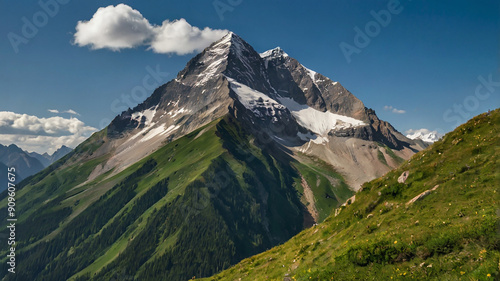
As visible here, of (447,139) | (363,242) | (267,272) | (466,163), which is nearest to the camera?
(363,242)

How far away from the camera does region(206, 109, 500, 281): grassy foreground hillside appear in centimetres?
1695

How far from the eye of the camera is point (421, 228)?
20.7m

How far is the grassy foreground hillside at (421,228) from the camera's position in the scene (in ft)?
55.6

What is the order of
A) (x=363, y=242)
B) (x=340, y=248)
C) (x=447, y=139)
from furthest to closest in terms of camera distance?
(x=447, y=139) < (x=340, y=248) < (x=363, y=242)

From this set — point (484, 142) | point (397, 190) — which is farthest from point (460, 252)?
point (484, 142)

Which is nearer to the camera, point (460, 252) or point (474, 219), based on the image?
point (460, 252)

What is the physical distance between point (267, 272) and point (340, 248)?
8.55 meters

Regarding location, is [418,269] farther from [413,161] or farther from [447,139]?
[447,139]

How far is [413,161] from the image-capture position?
31.7m

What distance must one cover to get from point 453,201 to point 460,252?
7.13m

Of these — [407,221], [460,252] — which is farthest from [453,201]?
[460,252]

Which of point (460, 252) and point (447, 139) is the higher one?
point (447, 139)

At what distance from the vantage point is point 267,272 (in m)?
28.6

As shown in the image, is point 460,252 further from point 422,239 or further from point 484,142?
point 484,142
